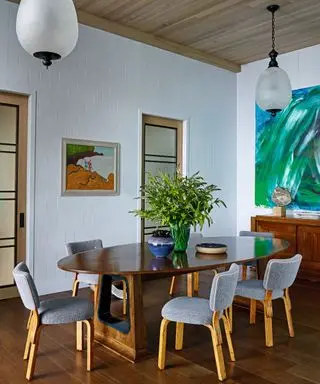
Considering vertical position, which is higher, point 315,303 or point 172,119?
point 172,119

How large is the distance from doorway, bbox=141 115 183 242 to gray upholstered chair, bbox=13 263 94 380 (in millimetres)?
2956

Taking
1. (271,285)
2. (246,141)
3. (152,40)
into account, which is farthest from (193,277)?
(152,40)

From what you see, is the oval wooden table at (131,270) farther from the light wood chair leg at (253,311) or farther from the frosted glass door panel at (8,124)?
the frosted glass door panel at (8,124)

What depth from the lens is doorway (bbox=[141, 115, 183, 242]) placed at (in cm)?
580

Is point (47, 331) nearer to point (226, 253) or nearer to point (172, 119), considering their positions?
point (226, 253)

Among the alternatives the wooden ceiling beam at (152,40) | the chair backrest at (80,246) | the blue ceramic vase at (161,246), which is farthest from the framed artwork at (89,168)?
the blue ceramic vase at (161,246)

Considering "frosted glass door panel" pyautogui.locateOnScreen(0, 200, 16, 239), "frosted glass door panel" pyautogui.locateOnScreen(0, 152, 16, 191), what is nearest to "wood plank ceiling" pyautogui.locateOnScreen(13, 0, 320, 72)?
"frosted glass door panel" pyautogui.locateOnScreen(0, 152, 16, 191)

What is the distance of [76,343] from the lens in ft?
10.5

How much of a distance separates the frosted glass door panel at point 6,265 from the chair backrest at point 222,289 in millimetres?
2735

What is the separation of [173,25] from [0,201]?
3101mm

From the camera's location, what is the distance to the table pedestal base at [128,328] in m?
2.94

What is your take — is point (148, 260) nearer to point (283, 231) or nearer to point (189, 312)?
point (189, 312)

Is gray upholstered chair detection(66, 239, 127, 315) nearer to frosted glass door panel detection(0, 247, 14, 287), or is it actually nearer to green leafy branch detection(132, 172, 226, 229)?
green leafy branch detection(132, 172, 226, 229)

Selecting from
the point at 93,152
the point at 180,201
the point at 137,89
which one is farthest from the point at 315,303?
the point at 137,89
